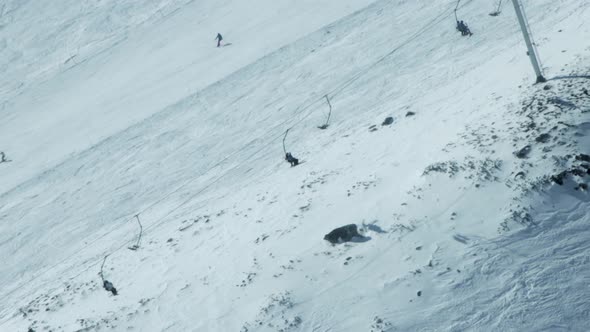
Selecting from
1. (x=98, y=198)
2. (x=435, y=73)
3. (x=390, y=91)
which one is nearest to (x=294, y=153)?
(x=390, y=91)

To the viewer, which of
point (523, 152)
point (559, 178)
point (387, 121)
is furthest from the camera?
point (387, 121)

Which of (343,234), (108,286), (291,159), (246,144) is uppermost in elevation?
(108,286)

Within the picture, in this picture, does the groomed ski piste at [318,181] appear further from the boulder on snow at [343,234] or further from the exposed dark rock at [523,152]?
the boulder on snow at [343,234]

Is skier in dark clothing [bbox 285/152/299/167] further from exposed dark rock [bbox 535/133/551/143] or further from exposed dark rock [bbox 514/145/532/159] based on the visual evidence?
exposed dark rock [bbox 535/133/551/143]

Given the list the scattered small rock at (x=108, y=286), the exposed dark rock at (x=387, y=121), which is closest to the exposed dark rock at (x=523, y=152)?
the exposed dark rock at (x=387, y=121)

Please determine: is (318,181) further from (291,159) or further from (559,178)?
(559,178)

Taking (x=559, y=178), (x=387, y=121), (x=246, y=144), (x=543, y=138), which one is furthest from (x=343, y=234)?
(x=246, y=144)
